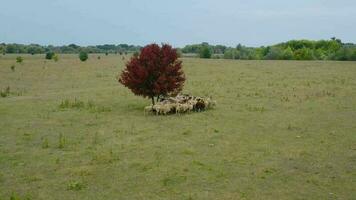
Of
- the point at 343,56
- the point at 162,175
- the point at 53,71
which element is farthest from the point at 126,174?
the point at 343,56

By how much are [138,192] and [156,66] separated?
38.6 feet

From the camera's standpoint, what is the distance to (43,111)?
66.7 ft

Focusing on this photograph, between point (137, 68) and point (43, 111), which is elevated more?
point (137, 68)

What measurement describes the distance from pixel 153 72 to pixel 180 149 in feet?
27.0

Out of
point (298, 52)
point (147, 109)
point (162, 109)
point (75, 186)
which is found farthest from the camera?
point (298, 52)

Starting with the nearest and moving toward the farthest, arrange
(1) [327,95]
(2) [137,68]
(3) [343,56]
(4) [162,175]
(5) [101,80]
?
(4) [162,175]
(2) [137,68]
(1) [327,95]
(5) [101,80]
(3) [343,56]

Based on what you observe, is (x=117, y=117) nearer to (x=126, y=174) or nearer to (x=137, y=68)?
(x=137, y=68)

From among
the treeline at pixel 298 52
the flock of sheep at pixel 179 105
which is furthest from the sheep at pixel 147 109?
the treeline at pixel 298 52

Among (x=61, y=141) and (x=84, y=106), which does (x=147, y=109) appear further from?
(x=61, y=141)

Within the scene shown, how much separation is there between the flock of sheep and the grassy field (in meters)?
0.57

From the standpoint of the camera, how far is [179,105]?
19.1 meters

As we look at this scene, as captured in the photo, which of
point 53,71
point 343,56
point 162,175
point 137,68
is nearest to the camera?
point 162,175

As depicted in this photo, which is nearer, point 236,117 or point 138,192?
point 138,192

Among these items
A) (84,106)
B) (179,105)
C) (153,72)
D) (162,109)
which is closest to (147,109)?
(162,109)
